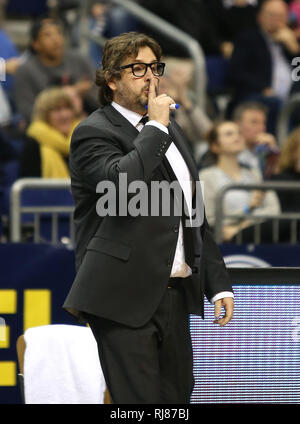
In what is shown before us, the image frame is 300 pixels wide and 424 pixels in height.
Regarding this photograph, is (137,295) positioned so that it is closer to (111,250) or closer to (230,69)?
(111,250)

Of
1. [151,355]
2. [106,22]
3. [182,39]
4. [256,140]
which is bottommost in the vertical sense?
[151,355]

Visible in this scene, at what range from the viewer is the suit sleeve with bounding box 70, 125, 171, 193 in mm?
3953

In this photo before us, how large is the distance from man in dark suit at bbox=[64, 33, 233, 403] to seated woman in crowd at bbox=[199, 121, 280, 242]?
3.12m

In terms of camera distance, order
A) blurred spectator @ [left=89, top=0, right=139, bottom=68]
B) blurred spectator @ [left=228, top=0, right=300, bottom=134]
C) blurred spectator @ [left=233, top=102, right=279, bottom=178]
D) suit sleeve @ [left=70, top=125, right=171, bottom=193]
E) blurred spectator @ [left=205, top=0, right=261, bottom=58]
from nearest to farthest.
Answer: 1. suit sleeve @ [left=70, top=125, right=171, bottom=193]
2. blurred spectator @ [left=233, top=102, right=279, bottom=178]
3. blurred spectator @ [left=228, top=0, right=300, bottom=134]
4. blurred spectator @ [left=89, top=0, right=139, bottom=68]
5. blurred spectator @ [left=205, top=0, right=261, bottom=58]

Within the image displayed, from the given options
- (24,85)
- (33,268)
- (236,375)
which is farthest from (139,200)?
(24,85)

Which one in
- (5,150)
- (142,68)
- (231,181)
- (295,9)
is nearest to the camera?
(142,68)

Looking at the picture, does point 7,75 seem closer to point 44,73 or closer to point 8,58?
point 8,58

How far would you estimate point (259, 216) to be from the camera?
7352 millimetres

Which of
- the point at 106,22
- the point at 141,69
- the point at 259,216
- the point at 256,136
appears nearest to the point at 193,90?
the point at 106,22

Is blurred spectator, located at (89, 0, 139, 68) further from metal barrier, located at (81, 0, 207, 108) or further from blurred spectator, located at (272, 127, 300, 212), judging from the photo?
blurred spectator, located at (272, 127, 300, 212)

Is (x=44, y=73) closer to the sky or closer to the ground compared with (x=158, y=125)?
closer to the sky

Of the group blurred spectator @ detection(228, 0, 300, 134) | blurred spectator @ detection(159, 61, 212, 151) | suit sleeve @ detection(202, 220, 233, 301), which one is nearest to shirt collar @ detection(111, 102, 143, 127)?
suit sleeve @ detection(202, 220, 233, 301)

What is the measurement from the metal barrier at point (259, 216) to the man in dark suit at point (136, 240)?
9.00ft

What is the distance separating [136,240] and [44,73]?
19.6ft
